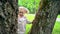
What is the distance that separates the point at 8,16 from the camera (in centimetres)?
269

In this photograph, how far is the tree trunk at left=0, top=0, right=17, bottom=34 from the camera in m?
2.59

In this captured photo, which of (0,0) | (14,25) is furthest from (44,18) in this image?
(0,0)

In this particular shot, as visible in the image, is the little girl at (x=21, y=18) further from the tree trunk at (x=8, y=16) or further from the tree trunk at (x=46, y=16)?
the tree trunk at (x=8, y=16)

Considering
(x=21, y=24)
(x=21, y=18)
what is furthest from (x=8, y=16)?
(x=21, y=24)

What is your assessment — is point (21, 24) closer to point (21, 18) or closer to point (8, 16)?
point (21, 18)

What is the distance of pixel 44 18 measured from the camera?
5.12 meters

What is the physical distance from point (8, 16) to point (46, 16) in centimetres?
251

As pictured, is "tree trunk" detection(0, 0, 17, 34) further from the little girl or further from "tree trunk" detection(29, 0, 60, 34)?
the little girl

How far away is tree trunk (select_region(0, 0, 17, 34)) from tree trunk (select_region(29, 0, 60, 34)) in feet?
7.62

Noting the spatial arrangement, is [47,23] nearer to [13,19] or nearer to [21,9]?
[21,9]

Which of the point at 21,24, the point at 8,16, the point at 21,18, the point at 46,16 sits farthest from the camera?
the point at 21,24

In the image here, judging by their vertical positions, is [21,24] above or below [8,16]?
below

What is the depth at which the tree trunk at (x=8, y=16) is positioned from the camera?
8.51 ft

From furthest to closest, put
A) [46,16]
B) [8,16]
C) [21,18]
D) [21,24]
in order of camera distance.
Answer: [21,24], [21,18], [46,16], [8,16]
